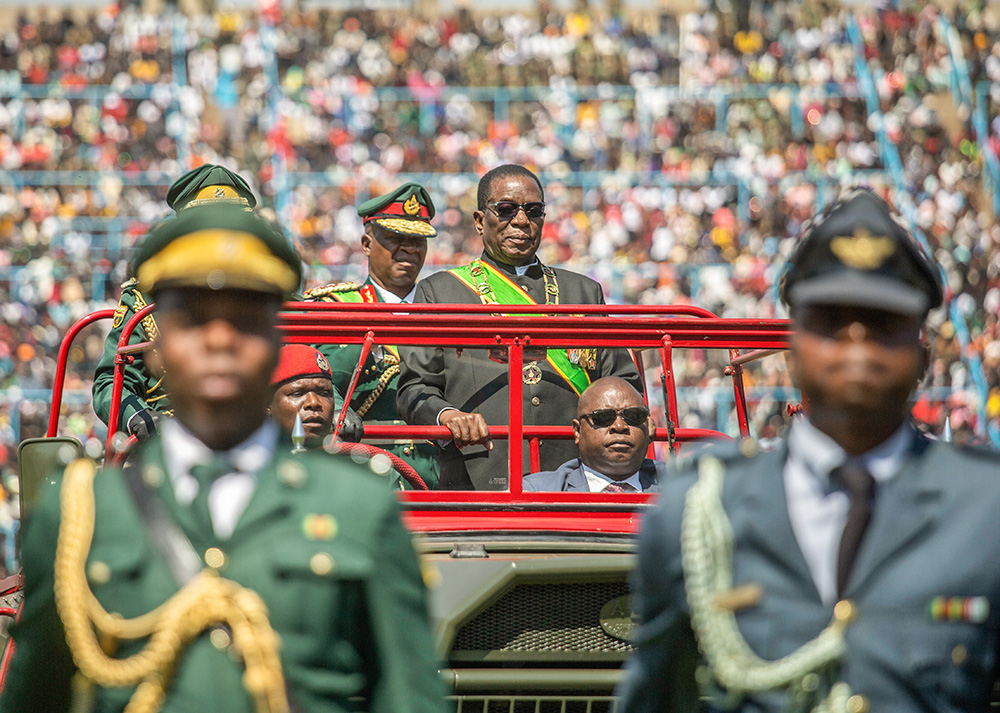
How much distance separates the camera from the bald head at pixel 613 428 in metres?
5.64

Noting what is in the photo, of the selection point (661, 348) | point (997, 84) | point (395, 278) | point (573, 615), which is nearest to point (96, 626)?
point (573, 615)

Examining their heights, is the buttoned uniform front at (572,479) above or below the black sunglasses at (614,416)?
below

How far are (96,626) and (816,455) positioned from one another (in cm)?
112

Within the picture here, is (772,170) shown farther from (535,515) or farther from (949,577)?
(949,577)

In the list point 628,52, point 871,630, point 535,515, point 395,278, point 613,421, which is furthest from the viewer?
point 628,52

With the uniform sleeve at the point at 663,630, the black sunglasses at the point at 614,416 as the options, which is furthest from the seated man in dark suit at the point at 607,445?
the uniform sleeve at the point at 663,630

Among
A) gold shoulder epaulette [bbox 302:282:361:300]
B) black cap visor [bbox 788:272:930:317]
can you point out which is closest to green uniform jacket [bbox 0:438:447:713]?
black cap visor [bbox 788:272:930:317]

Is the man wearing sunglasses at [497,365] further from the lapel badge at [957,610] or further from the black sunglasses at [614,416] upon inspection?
the lapel badge at [957,610]

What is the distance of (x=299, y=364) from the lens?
5508 mm

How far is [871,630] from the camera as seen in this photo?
2.25 metres

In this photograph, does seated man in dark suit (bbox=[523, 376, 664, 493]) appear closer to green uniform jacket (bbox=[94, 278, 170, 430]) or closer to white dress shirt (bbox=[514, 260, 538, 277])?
white dress shirt (bbox=[514, 260, 538, 277])

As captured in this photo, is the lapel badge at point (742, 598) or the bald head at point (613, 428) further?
the bald head at point (613, 428)

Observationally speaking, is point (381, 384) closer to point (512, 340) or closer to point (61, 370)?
point (512, 340)

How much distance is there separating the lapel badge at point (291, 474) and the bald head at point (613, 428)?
335cm
